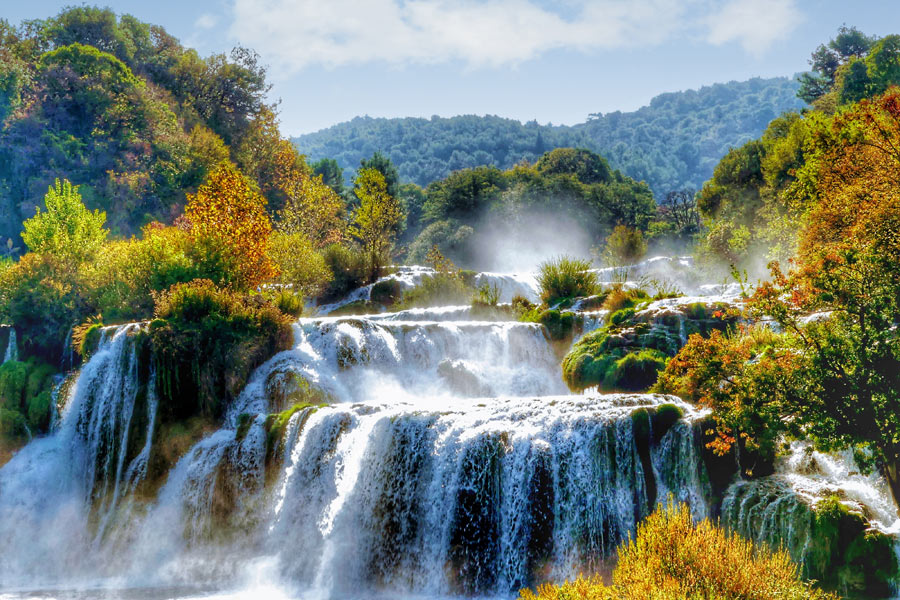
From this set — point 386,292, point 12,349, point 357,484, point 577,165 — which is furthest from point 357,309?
point 577,165

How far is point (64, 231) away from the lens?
76.4 feet

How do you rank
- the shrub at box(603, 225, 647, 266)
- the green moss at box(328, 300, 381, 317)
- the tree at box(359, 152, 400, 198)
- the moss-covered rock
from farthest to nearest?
1. the tree at box(359, 152, 400, 198)
2. the shrub at box(603, 225, 647, 266)
3. the green moss at box(328, 300, 381, 317)
4. the moss-covered rock

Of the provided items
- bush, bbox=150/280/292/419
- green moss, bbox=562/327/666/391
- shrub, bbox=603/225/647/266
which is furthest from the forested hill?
bush, bbox=150/280/292/419

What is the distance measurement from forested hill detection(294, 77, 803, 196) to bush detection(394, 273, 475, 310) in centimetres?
6530

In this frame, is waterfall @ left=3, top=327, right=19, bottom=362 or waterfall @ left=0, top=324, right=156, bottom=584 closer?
waterfall @ left=0, top=324, right=156, bottom=584

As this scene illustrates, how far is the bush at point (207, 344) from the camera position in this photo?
17000 mm

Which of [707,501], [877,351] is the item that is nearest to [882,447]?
[877,351]

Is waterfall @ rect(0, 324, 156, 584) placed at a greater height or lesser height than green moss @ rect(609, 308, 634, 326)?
lesser

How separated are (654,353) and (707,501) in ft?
18.1

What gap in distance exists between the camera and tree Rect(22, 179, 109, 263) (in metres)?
22.8

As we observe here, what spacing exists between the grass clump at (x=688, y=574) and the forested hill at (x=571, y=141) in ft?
275

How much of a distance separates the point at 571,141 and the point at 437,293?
11151 cm

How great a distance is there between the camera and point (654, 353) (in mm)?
16516

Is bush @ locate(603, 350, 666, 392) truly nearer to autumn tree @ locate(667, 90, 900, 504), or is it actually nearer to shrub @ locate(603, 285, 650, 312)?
shrub @ locate(603, 285, 650, 312)
